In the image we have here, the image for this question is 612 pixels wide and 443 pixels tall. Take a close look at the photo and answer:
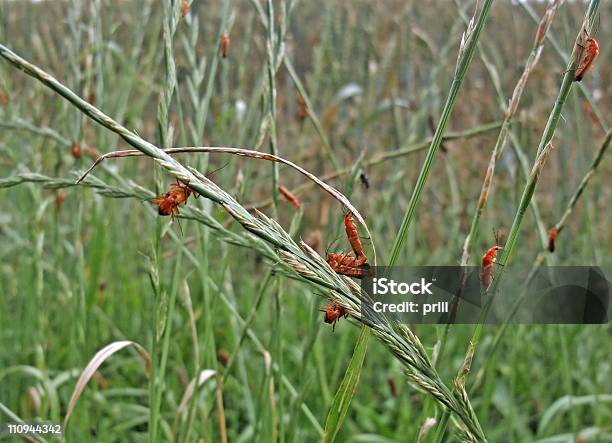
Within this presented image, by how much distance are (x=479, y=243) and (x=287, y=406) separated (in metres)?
1.17

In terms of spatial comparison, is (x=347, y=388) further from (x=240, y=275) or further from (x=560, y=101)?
(x=240, y=275)

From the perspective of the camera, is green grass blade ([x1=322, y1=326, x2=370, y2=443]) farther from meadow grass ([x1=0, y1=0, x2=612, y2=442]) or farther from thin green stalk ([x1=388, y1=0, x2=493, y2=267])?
thin green stalk ([x1=388, y1=0, x2=493, y2=267])

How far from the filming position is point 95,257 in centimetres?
185

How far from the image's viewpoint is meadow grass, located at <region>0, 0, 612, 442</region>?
0.80m

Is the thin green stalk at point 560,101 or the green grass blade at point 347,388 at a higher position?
the thin green stalk at point 560,101

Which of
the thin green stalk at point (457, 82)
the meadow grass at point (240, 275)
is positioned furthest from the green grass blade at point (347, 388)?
the thin green stalk at point (457, 82)

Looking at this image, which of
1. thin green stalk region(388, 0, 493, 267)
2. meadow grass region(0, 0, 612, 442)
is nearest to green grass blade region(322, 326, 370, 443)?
meadow grass region(0, 0, 612, 442)

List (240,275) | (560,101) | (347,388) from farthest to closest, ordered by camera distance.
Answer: (240,275) < (347,388) < (560,101)

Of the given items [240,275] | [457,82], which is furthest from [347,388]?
[240,275]

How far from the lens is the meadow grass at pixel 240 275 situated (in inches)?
31.5

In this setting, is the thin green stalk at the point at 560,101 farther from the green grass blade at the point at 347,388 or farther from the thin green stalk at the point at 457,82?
the green grass blade at the point at 347,388

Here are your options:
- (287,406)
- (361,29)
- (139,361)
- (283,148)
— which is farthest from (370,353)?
(283,148)

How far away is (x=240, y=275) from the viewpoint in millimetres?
2607

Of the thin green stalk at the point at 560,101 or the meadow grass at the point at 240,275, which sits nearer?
the thin green stalk at the point at 560,101
